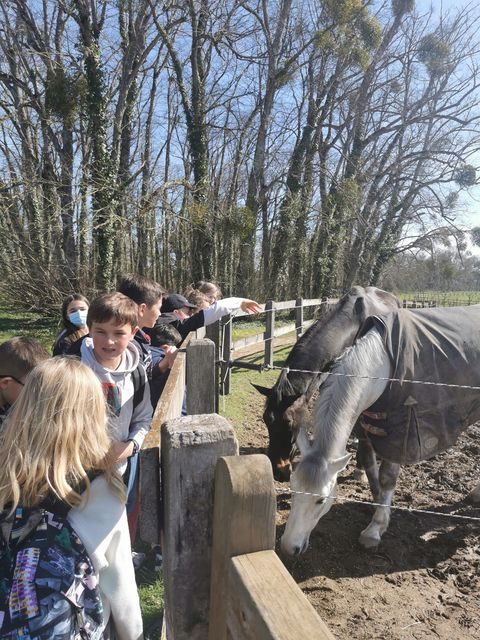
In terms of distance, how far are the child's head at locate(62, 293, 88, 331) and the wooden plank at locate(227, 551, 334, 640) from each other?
2.70m

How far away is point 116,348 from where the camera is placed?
2.05m

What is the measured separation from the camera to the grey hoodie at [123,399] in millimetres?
1938

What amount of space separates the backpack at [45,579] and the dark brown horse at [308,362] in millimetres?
2357

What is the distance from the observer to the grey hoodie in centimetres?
194

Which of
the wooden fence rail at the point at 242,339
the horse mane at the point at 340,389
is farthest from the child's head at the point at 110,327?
the wooden fence rail at the point at 242,339

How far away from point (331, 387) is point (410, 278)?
99.2 feet

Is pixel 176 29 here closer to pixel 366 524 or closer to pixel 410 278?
pixel 366 524

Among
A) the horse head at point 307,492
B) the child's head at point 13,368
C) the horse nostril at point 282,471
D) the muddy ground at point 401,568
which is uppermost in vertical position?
the child's head at point 13,368

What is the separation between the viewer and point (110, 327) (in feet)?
6.66

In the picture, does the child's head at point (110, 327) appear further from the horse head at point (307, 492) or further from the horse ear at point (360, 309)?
the horse ear at point (360, 309)

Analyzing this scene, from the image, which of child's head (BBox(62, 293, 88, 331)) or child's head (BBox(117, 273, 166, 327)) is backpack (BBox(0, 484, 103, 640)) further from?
child's head (BBox(62, 293, 88, 331))

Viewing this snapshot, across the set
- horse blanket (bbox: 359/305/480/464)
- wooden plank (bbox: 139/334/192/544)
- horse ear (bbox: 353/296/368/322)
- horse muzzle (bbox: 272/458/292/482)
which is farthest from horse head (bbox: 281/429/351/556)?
horse ear (bbox: 353/296/368/322)

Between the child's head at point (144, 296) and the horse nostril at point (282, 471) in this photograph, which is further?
the horse nostril at point (282, 471)

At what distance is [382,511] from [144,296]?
240 centimetres
